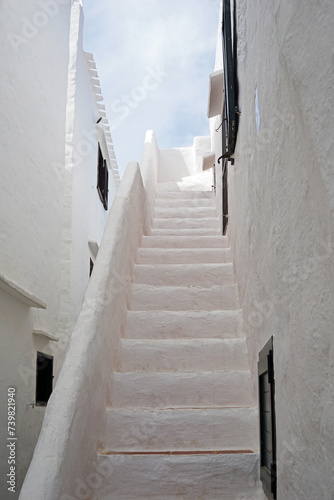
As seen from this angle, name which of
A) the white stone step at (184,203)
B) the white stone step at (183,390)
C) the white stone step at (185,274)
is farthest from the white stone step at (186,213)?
the white stone step at (183,390)

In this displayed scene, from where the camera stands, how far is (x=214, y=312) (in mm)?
4477

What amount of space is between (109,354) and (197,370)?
0.69 meters

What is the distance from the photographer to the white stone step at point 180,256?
5.58 meters

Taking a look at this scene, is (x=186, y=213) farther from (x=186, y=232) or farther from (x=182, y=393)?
(x=182, y=393)

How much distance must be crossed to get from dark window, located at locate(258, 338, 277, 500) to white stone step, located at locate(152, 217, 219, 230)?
12.4 ft

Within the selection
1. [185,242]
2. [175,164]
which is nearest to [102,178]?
[175,164]

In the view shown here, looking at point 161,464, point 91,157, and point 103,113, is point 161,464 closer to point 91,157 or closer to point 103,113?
point 91,157

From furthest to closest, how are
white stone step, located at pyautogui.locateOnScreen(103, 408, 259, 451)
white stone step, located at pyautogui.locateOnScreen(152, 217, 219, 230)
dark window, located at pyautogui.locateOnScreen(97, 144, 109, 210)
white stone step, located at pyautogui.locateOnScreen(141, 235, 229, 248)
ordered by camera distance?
1. dark window, located at pyautogui.locateOnScreen(97, 144, 109, 210)
2. white stone step, located at pyautogui.locateOnScreen(152, 217, 219, 230)
3. white stone step, located at pyautogui.locateOnScreen(141, 235, 229, 248)
4. white stone step, located at pyautogui.locateOnScreen(103, 408, 259, 451)

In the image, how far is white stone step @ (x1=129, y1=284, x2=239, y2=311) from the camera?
470 cm

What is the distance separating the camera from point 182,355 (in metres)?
4.06

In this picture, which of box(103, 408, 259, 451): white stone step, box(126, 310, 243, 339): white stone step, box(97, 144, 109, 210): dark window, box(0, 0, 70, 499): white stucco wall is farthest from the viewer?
box(97, 144, 109, 210): dark window

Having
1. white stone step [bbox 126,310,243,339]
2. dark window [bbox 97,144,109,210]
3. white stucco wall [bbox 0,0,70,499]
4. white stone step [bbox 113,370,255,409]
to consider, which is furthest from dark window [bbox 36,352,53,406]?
dark window [bbox 97,144,109,210]

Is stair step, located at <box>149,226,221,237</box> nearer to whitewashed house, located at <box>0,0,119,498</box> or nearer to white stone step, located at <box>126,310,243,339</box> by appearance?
whitewashed house, located at <box>0,0,119,498</box>

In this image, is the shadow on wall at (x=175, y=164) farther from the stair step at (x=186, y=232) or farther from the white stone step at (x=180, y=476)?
the white stone step at (x=180, y=476)
